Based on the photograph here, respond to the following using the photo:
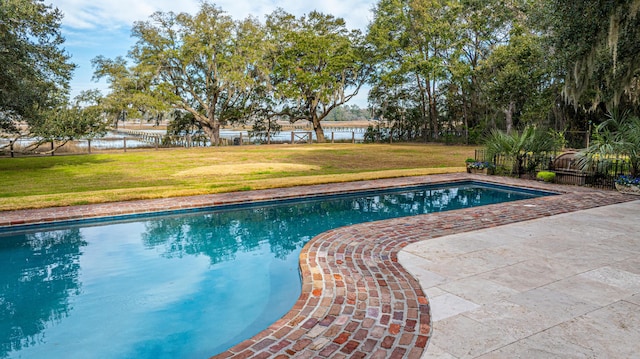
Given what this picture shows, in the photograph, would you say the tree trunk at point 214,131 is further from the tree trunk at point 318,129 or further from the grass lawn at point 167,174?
the grass lawn at point 167,174

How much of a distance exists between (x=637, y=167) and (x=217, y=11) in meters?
23.6

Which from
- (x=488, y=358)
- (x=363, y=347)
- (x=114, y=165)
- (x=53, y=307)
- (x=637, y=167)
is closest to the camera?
(x=488, y=358)

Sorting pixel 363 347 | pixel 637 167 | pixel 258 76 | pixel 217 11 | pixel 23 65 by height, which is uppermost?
pixel 217 11

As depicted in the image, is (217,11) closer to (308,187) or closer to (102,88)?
(102,88)

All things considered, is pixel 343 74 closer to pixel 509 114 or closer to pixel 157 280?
pixel 509 114

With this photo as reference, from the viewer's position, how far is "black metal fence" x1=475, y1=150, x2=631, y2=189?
9734mm

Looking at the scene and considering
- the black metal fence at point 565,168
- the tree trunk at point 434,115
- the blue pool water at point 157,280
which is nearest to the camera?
the blue pool water at point 157,280

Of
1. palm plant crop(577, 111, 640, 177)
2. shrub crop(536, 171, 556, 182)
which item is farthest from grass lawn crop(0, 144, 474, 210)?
palm plant crop(577, 111, 640, 177)

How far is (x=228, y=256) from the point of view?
6152mm

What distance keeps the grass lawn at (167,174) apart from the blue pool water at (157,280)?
1.75m

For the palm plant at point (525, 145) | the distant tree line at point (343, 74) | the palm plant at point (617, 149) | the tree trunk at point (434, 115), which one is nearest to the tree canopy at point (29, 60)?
the distant tree line at point (343, 74)

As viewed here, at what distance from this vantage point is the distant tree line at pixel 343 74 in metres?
21.1

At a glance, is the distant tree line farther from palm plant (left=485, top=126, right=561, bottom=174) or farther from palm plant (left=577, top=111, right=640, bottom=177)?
palm plant (left=577, top=111, right=640, bottom=177)

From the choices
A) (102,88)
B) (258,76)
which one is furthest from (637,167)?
(102,88)
